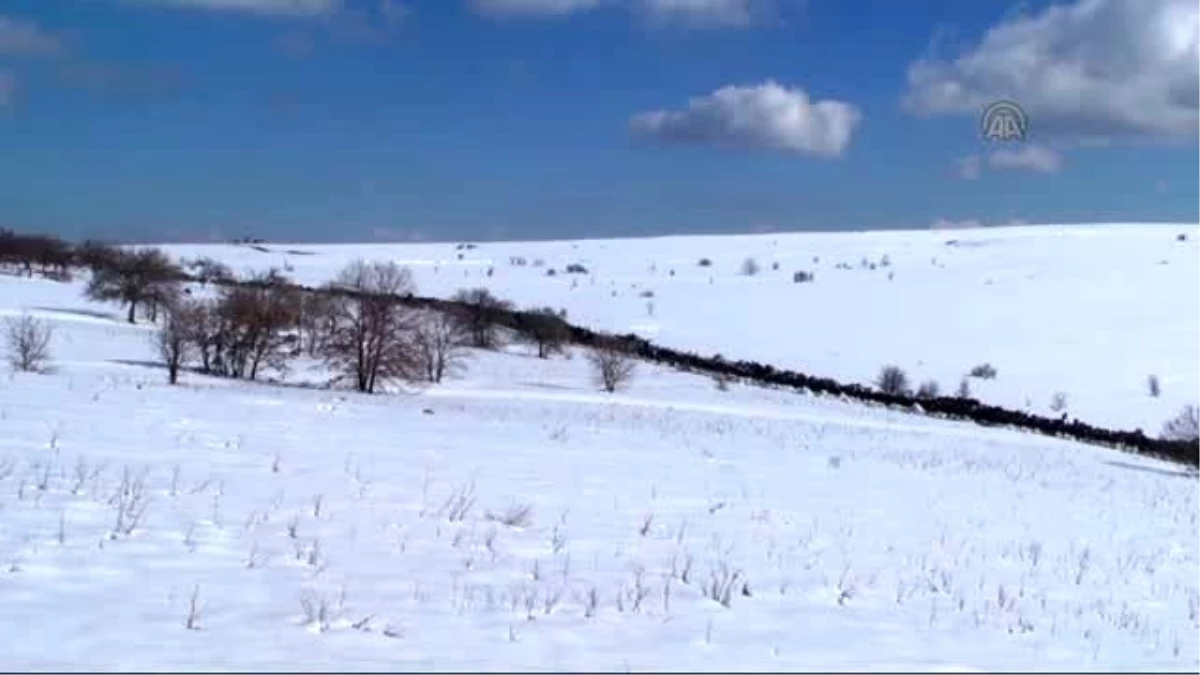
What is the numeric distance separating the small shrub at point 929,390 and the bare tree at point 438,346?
1873 centimetres

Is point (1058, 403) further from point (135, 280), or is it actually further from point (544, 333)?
point (135, 280)

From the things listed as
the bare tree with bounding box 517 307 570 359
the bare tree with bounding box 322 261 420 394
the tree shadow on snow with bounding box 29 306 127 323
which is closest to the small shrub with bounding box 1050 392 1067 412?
the bare tree with bounding box 517 307 570 359

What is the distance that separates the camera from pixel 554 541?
11.9 m

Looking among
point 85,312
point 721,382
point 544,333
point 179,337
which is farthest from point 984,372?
point 85,312

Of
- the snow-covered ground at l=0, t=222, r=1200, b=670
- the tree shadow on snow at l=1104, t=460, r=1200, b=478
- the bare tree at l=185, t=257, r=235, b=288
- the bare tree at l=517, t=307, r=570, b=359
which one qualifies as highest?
the bare tree at l=185, t=257, r=235, b=288

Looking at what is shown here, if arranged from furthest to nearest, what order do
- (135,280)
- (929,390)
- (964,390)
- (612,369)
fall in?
1. (135,280)
2. (929,390)
3. (964,390)
4. (612,369)

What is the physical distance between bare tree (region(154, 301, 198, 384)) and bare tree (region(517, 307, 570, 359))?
20094mm

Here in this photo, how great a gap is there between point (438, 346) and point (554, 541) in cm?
3916

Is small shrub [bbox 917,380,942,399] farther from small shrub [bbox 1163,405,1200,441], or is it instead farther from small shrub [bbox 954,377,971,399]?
small shrub [bbox 1163,405,1200,441]

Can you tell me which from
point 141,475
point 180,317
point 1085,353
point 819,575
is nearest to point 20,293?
point 180,317

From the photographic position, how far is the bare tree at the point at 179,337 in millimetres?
40906

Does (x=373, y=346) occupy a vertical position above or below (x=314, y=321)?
below

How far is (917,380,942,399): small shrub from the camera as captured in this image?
5212cm

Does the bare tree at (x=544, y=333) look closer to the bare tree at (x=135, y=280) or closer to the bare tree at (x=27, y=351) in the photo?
the bare tree at (x=135, y=280)
